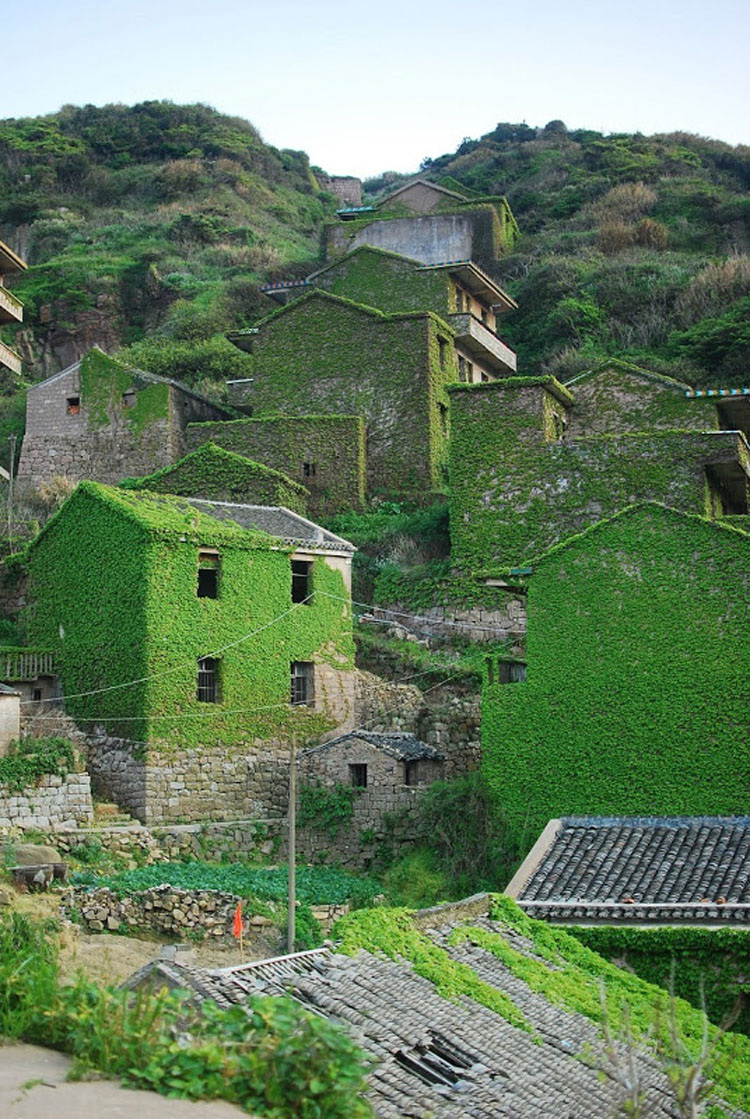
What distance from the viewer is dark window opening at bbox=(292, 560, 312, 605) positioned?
37.2 m

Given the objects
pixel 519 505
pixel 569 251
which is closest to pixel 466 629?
pixel 519 505

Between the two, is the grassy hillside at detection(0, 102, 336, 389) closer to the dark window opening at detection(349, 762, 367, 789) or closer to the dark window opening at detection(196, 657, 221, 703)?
the dark window opening at detection(196, 657, 221, 703)

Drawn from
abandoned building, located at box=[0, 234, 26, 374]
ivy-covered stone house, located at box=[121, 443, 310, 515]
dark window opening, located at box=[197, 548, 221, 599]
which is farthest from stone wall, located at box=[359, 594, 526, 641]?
abandoned building, located at box=[0, 234, 26, 374]

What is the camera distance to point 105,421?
48.8 metres

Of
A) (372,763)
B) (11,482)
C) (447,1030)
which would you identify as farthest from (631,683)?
(11,482)

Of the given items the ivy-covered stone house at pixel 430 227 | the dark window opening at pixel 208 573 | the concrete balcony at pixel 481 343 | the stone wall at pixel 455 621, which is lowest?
the stone wall at pixel 455 621

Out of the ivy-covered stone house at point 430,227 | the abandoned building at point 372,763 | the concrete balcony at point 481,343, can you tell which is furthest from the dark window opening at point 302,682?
the ivy-covered stone house at point 430,227

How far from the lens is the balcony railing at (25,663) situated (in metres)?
34.5

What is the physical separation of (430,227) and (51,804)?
123 feet

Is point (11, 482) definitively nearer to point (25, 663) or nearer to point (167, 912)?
point (25, 663)

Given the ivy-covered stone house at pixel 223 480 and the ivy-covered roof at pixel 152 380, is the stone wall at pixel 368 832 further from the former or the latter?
the ivy-covered roof at pixel 152 380

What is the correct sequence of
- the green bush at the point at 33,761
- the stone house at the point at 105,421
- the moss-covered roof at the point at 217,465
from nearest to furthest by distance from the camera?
the green bush at the point at 33,761 → the moss-covered roof at the point at 217,465 → the stone house at the point at 105,421

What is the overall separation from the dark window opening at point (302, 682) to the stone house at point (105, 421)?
12.8 metres

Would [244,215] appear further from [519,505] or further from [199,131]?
[519,505]
